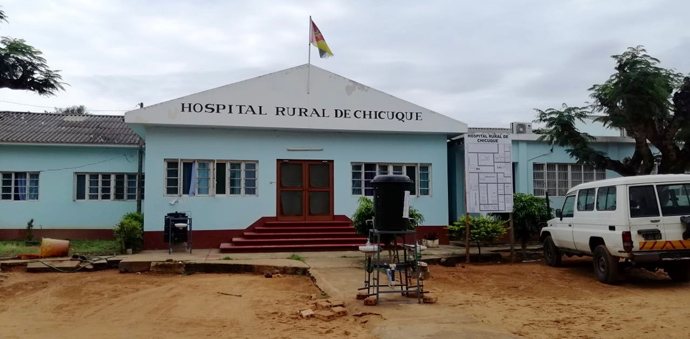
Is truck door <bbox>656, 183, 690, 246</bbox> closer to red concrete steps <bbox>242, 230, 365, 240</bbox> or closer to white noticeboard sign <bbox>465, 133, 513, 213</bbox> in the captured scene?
white noticeboard sign <bbox>465, 133, 513, 213</bbox>

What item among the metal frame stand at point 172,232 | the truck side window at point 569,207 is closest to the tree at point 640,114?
the truck side window at point 569,207

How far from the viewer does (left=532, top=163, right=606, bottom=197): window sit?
1789cm

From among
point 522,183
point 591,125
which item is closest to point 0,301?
point 522,183

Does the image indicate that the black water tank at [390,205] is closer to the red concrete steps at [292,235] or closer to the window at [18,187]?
the red concrete steps at [292,235]

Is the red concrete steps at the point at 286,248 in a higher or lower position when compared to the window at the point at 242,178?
lower

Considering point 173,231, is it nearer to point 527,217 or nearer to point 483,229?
point 483,229

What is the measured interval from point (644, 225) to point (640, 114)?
5.32 metres

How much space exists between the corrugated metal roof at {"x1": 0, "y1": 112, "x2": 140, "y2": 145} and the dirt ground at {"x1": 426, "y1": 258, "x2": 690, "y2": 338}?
39.9 ft

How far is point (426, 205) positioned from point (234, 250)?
5.86 meters

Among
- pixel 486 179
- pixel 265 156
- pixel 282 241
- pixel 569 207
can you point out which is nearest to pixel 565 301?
pixel 569 207

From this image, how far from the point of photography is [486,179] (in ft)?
41.4

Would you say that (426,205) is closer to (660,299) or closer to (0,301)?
(660,299)

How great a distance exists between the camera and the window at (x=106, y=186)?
17375 millimetres

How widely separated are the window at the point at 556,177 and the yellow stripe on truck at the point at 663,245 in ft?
28.7
